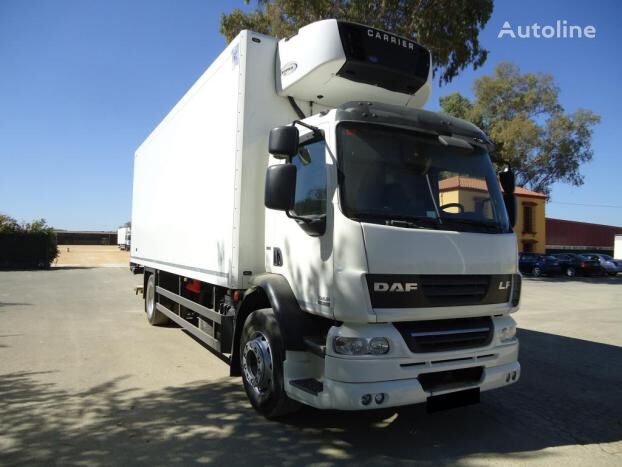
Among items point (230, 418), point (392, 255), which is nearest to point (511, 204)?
point (392, 255)

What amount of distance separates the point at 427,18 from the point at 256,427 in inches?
723

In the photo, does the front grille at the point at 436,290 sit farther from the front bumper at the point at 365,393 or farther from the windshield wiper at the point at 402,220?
the front bumper at the point at 365,393

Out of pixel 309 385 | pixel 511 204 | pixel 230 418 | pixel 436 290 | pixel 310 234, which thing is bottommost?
pixel 230 418

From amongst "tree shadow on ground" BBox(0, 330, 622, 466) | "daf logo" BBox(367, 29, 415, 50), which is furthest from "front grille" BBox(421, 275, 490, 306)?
"daf logo" BBox(367, 29, 415, 50)

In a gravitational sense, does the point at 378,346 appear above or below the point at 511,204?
below

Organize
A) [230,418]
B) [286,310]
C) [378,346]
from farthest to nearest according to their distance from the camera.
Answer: [230,418] → [286,310] → [378,346]

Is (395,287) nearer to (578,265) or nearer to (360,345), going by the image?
(360,345)

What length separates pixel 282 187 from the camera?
150 inches

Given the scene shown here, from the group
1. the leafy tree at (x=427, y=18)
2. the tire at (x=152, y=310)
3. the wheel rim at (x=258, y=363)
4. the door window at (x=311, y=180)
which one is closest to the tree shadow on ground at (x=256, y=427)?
the wheel rim at (x=258, y=363)

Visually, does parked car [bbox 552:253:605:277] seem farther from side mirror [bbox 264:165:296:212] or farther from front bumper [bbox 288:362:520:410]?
side mirror [bbox 264:165:296:212]

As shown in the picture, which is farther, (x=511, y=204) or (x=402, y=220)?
(x=511, y=204)

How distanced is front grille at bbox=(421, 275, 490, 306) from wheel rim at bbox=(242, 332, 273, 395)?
5.00 feet

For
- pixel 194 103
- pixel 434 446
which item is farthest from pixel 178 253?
pixel 434 446

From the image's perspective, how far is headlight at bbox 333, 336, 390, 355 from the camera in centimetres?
345
